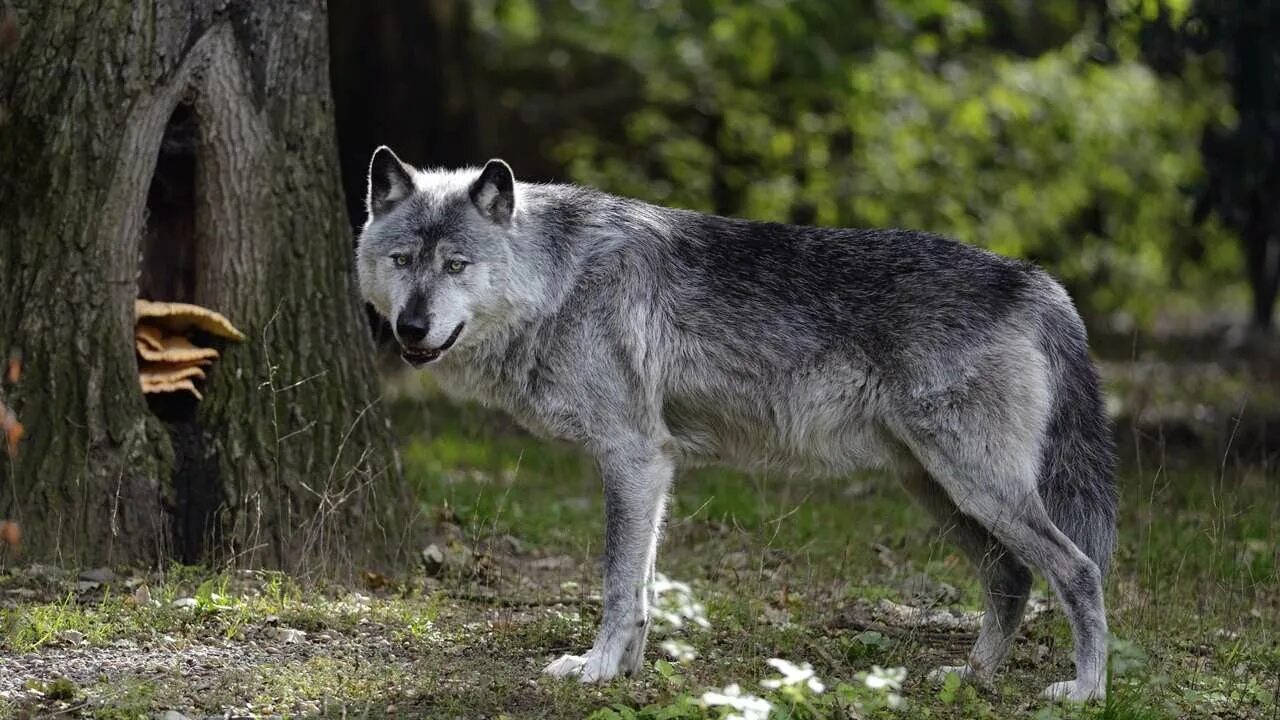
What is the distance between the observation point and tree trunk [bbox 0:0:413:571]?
6.08 m

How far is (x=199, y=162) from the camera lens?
6461 mm

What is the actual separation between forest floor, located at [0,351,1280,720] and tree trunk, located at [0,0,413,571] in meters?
0.33

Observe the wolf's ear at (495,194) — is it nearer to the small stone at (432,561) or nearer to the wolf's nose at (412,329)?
the wolf's nose at (412,329)

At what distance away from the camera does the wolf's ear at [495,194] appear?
552 centimetres

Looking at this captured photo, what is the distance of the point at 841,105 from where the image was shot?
16625 millimetres

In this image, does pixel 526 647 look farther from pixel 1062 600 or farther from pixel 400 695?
pixel 1062 600

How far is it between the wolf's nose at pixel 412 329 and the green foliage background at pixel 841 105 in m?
9.60

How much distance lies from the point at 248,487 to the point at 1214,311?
24.8 metres

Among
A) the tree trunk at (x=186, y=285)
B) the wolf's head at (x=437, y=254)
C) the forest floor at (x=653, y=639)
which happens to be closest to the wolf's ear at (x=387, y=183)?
the wolf's head at (x=437, y=254)

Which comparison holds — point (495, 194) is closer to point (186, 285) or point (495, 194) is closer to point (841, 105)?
point (186, 285)

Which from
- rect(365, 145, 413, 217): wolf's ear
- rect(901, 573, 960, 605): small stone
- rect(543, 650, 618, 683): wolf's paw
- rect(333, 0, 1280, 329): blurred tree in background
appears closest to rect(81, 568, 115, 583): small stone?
rect(365, 145, 413, 217): wolf's ear

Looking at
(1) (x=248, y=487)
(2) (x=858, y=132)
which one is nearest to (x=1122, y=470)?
(1) (x=248, y=487)

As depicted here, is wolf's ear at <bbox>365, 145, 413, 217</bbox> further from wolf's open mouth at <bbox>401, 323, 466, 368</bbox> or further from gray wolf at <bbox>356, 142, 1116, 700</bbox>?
wolf's open mouth at <bbox>401, 323, 466, 368</bbox>

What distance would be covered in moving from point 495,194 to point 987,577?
2.55 meters
